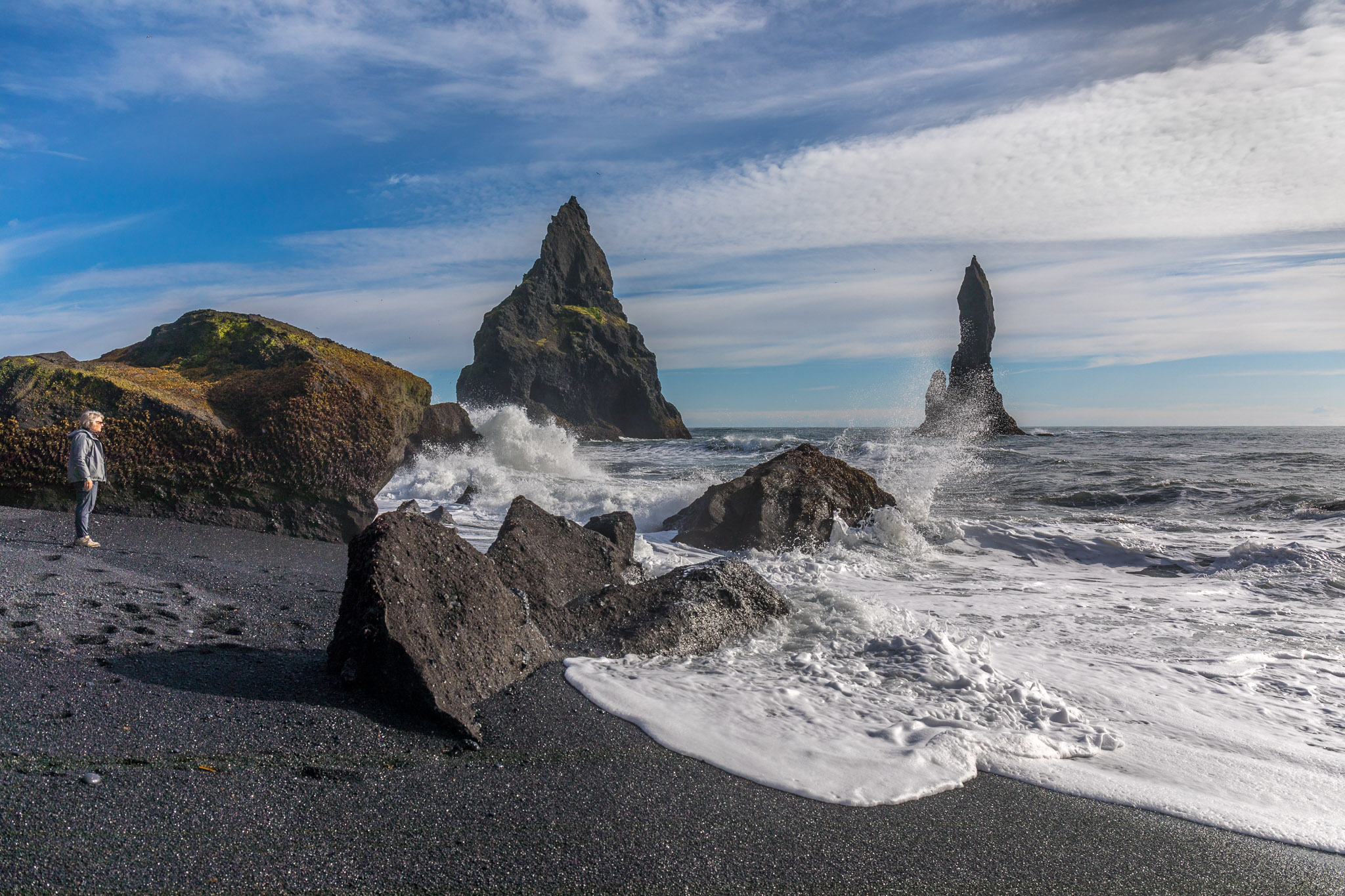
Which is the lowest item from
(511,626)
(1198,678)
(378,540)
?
(1198,678)

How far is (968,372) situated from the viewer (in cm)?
5891

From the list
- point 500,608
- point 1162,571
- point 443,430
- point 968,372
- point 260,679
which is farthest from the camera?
point 968,372

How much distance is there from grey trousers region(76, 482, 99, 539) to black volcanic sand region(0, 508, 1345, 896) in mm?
2726

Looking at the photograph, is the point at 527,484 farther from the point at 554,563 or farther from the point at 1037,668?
the point at 1037,668

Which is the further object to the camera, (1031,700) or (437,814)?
(1031,700)

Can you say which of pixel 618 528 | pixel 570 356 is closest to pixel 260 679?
pixel 618 528

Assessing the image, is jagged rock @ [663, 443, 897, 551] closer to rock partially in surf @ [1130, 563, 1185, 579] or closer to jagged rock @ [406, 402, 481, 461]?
rock partially in surf @ [1130, 563, 1185, 579]

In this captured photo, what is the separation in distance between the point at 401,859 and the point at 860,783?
1.48 meters

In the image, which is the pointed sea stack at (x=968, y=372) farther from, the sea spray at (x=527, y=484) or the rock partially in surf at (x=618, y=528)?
the rock partially in surf at (x=618, y=528)

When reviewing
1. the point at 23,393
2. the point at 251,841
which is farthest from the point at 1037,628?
the point at 23,393

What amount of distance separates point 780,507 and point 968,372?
5584 cm

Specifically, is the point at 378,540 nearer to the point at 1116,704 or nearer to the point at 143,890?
the point at 143,890

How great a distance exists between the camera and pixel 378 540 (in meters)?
3.10

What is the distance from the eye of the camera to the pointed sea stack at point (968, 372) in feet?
188
